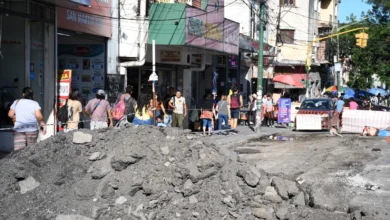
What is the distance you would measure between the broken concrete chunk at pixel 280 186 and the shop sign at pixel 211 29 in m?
10.2

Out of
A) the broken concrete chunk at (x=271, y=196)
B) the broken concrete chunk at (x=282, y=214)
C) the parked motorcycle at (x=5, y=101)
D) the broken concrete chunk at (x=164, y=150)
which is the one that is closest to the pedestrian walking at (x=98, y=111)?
the parked motorcycle at (x=5, y=101)

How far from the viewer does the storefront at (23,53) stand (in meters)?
12.5

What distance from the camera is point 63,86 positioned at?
14273mm

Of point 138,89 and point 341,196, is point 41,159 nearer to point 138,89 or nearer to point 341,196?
point 341,196

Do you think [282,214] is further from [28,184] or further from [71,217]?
[28,184]

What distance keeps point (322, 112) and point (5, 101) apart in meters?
14.6

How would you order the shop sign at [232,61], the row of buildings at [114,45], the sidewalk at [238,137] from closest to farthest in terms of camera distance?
the row of buildings at [114,45]
the sidewalk at [238,137]
the shop sign at [232,61]

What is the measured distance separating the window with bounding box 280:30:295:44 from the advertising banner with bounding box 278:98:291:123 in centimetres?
2347

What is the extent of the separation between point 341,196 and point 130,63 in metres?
10.4

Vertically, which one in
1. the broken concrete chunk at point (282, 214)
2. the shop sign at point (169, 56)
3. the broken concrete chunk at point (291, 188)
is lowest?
the broken concrete chunk at point (282, 214)

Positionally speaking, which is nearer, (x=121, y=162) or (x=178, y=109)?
(x=121, y=162)

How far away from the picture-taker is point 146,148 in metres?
8.34

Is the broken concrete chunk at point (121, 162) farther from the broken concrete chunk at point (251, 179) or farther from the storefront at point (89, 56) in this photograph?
the storefront at point (89, 56)

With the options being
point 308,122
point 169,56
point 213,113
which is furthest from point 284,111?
point 169,56
